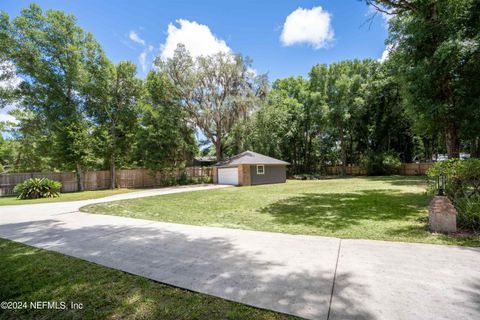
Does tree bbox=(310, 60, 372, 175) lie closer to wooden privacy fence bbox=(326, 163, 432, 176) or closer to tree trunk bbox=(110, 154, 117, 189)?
wooden privacy fence bbox=(326, 163, 432, 176)

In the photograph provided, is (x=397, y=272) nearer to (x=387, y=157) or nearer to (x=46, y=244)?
(x=46, y=244)

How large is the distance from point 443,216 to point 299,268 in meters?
3.36

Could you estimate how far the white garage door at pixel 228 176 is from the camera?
18.8m

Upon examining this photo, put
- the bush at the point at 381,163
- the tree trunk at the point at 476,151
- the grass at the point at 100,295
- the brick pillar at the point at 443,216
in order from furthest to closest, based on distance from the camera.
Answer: the bush at the point at 381,163 < the tree trunk at the point at 476,151 < the brick pillar at the point at 443,216 < the grass at the point at 100,295

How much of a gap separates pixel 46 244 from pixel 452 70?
10772 mm

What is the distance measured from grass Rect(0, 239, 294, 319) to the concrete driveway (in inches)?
6.0

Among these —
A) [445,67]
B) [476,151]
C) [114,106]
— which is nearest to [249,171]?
[114,106]

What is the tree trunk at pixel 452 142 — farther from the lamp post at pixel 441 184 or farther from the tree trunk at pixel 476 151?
the tree trunk at pixel 476 151

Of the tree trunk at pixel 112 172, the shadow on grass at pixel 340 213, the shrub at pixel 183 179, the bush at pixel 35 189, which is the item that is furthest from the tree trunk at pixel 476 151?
the bush at pixel 35 189

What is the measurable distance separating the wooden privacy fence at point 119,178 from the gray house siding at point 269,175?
5.31 metres

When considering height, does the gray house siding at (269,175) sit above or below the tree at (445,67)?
below

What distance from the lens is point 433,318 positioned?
190cm

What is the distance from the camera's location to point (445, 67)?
6641 mm

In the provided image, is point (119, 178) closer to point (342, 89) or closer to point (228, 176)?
point (228, 176)
